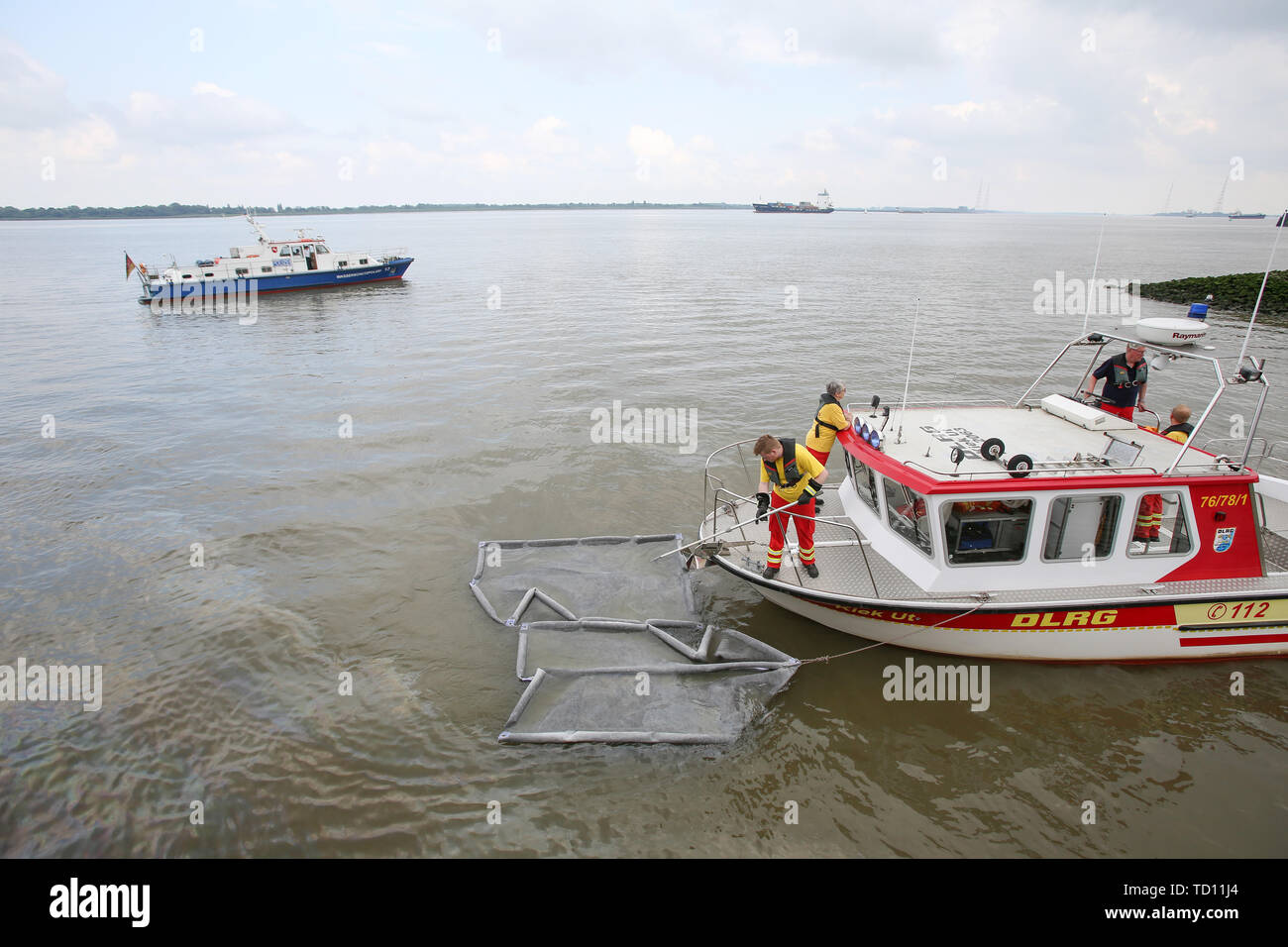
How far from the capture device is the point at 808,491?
23.9 feet

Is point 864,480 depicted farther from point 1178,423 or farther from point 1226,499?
point 1178,423

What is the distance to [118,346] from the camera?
1004 inches

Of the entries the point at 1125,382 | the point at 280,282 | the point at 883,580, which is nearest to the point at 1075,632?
the point at 883,580

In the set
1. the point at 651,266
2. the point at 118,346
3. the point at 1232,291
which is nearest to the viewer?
the point at 118,346

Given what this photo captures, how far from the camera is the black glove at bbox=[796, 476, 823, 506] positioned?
286 inches

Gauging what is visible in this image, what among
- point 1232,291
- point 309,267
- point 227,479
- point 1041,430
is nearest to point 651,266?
point 309,267

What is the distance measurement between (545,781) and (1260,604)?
8189 millimetres

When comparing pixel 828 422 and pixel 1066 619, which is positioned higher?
Result: pixel 828 422
